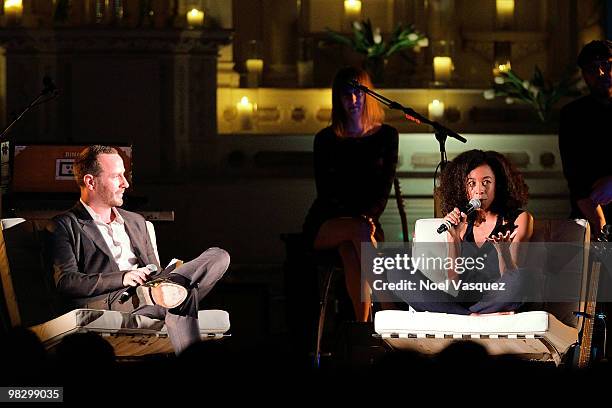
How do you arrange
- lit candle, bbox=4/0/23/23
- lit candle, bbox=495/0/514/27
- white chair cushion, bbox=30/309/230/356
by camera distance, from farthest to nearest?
lit candle, bbox=495/0/514/27 < lit candle, bbox=4/0/23/23 < white chair cushion, bbox=30/309/230/356

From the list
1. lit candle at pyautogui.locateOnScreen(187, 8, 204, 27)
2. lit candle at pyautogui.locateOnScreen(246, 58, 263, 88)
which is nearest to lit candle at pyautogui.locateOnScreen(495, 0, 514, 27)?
lit candle at pyautogui.locateOnScreen(246, 58, 263, 88)

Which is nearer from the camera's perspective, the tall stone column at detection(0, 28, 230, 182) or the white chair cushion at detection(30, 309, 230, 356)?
the white chair cushion at detection(30, 309, 230, 356)

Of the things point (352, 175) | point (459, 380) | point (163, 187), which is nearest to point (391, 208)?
point (163, 187)

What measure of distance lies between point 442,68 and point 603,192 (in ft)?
13.5

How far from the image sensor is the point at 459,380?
11.5 feet

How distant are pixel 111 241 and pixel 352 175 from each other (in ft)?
4.67

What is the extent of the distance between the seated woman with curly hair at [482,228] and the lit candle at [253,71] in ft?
15.0

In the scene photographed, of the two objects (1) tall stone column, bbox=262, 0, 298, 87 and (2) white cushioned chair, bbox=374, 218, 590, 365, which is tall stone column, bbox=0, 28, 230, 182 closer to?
(1) tall stone column, bbox=262, 0, 298, 87

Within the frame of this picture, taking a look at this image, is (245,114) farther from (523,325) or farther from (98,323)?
(523,325)

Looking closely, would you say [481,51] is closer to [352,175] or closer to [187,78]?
[187,78]

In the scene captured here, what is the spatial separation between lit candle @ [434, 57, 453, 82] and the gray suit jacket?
4.97 metres

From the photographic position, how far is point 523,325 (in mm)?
4777

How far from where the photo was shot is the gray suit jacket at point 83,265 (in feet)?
16.1

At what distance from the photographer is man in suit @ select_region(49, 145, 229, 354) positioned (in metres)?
4.80
